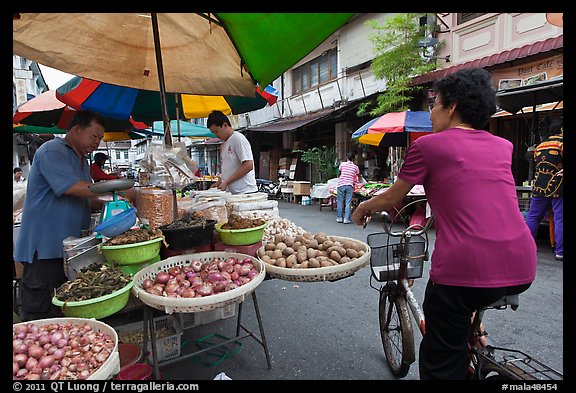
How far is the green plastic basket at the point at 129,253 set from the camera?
1.98 metres

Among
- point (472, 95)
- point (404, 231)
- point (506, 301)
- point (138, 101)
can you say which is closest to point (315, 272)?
point (404, 231)

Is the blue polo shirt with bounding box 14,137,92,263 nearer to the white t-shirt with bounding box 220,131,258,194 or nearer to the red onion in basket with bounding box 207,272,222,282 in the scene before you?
the red onion in basket with bounding box 207,272,222,282

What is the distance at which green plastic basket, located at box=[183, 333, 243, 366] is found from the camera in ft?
9.39

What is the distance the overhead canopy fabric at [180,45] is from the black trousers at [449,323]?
5.49 feet

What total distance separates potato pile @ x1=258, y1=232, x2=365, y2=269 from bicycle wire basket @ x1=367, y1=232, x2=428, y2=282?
0.13 m

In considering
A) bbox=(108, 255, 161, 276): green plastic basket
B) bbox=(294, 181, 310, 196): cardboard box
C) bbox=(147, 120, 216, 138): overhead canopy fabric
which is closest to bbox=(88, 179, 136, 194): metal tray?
bbox=(108, 255, 161, 276): green plastic basket

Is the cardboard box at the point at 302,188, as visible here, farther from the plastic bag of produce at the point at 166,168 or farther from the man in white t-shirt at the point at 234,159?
the plastic bag of produce at the point at 166,168

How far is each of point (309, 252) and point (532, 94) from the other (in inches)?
232

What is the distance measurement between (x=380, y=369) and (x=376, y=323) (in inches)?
33.6

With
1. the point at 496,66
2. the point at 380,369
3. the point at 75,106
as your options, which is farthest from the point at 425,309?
the point at 496,66

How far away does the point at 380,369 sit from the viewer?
2.70 meters

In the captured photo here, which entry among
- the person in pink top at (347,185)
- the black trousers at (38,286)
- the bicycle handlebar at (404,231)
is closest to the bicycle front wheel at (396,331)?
the bicycle handlebar at (404,231)
